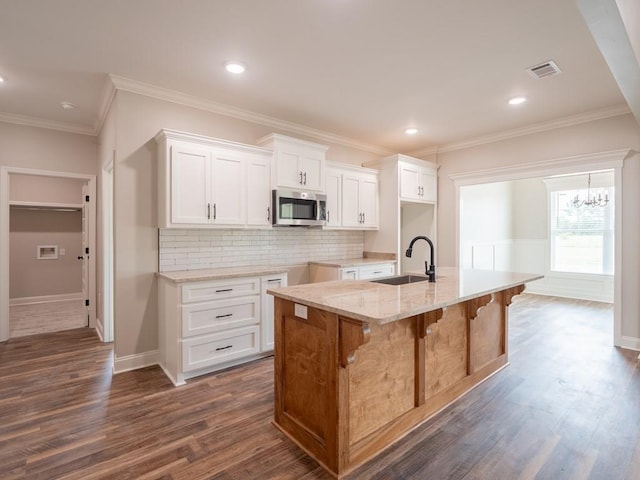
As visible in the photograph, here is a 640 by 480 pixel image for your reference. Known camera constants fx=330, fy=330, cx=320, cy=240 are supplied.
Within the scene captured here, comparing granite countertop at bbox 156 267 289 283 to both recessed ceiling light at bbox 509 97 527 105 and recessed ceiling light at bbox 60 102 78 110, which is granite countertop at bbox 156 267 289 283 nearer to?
recessed ceiling light at bbox 60 102 78 110

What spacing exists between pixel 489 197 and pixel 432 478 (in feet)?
20.4

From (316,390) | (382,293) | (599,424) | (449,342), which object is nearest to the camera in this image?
(316,390)

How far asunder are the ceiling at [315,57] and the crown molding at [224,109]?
3 centimetres

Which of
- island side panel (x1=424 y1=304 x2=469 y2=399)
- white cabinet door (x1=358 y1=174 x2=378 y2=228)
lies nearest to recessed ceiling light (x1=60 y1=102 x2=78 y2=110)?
white cabinet door (x1=358 y1=174 x2=378 y2=228)

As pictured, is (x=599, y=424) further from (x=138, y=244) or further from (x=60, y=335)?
(x=60, y=335)

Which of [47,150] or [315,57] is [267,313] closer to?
[315,57]

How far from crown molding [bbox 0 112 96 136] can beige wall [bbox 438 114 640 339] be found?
549 cm

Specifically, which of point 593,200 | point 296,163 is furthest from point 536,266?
point 296,163

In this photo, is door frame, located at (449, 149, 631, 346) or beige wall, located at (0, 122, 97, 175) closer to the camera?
door frame, located at (449, 149, 631, 346)

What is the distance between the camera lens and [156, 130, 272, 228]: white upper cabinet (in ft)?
10.4

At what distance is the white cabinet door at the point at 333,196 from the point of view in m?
4.53

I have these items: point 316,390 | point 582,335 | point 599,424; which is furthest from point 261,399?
point 582,335

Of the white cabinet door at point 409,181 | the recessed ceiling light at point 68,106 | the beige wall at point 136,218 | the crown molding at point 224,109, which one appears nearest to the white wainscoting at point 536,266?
the white cabinet door at point 409,181

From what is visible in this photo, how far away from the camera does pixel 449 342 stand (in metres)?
2.61
